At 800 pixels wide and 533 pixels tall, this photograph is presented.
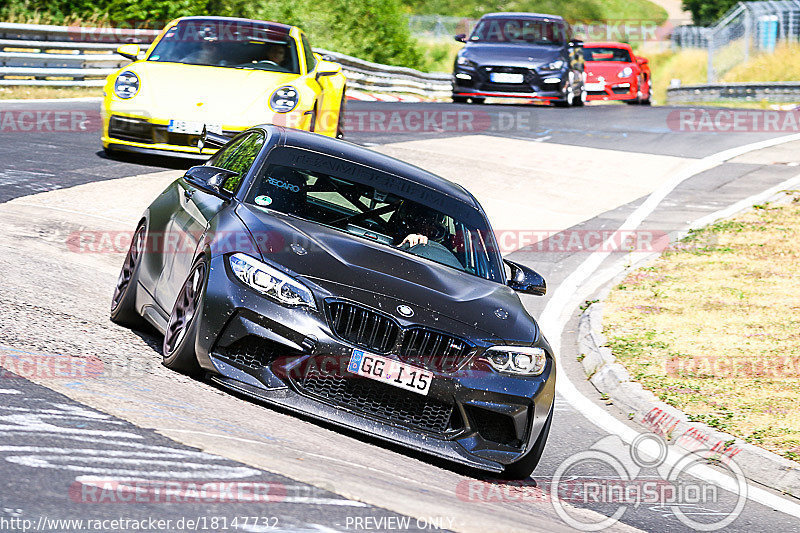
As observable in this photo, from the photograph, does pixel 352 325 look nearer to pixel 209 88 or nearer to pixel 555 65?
pixel 209 88

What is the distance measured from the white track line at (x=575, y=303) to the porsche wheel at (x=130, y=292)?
9.90 ft

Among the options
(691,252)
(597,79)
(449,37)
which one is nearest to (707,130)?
(597,79)

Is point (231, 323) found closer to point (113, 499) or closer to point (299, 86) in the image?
point (113, 499)

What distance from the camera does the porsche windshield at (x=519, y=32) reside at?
25.3 metres

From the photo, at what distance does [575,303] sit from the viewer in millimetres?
11336

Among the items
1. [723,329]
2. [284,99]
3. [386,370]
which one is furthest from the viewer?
[284,99]

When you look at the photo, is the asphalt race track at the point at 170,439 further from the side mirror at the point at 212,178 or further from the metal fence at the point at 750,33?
the metal fence at the point at 750,33

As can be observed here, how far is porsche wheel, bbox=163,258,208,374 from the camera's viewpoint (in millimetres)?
5918

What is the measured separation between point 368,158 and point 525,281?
1242 mm

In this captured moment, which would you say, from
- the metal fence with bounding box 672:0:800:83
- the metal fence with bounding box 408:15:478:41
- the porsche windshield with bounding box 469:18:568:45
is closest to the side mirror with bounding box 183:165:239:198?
the porsche windshield with bounding box 469:18:568:45

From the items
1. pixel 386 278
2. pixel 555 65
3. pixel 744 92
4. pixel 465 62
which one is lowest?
pixel 744 92

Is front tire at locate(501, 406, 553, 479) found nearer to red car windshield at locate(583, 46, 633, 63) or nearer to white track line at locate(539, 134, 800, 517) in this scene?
white track line at locate(539, 134, 800, 517)

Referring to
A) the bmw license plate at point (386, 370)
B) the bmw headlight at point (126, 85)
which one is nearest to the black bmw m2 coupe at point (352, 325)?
the bmw license plate at point (386, 370)

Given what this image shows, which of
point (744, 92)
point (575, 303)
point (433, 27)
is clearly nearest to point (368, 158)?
point (575, 303)
